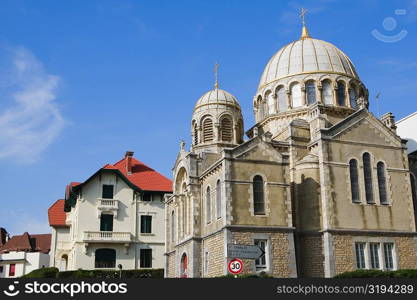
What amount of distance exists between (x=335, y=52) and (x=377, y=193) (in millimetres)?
14033

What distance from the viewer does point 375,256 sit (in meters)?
33.0

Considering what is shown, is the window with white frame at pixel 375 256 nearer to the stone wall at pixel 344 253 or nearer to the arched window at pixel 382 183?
the stone wall at pixel 344 253

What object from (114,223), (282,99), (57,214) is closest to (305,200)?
(282,99)

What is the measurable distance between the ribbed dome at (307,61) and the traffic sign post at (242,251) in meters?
22.0

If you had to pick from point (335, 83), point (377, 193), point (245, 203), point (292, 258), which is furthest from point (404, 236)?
point (335, 83)

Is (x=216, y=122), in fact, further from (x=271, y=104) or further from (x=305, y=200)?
(x=305, y=200)

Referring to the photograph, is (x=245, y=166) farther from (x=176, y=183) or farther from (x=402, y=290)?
(x=402, y=290)

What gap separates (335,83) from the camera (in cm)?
4112

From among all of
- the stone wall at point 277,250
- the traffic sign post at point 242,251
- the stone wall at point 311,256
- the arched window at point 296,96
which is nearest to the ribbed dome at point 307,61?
the arched window at point 296,96

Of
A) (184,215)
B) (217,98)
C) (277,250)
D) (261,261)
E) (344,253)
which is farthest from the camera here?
(217,98)

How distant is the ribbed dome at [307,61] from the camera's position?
41.9 meters

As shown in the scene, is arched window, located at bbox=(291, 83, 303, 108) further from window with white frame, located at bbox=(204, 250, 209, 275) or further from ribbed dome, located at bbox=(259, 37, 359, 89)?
window with white frame, located at bbox=(204, 250, 209, 275)

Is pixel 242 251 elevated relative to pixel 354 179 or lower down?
lower down

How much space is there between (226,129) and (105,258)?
16898 millimetres
